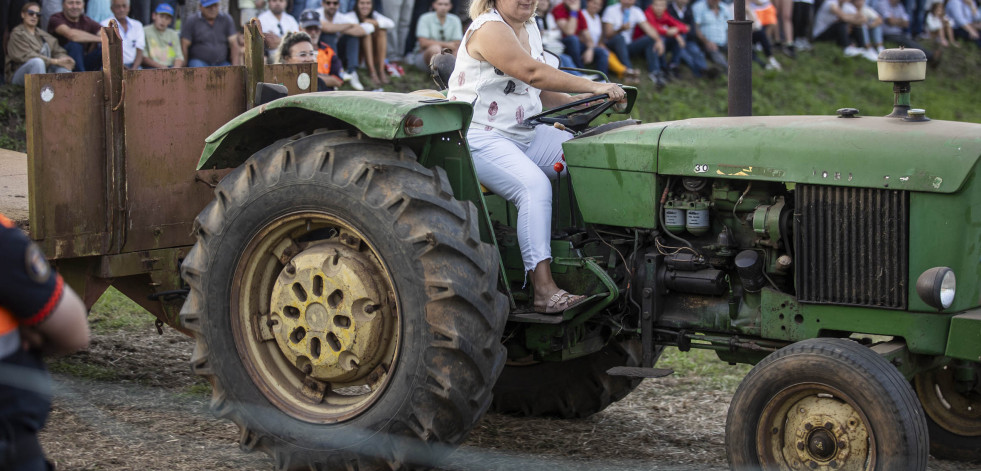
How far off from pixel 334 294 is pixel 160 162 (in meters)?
1.62

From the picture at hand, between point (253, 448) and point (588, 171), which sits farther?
point (588, 171)

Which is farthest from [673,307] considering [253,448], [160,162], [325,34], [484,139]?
[325,34]

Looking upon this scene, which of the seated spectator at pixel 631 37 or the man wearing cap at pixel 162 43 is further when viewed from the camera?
the seated spectator at pixel 631 37

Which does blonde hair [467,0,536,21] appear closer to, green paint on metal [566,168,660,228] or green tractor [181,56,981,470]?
green tractor [181,56,981,470]

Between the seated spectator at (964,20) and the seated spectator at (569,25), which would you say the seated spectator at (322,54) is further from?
the seated spectator at (964,20)

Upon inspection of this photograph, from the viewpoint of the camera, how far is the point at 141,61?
34.0ft

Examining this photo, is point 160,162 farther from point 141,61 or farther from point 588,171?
point 141,61

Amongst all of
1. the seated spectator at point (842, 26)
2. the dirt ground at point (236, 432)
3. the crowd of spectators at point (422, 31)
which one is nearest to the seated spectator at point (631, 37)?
the crowd of spectators at point (422, 31)

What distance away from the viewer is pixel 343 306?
4391 millimetres

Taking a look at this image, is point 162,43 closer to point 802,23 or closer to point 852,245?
point 852,245

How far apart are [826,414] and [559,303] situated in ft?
3.75

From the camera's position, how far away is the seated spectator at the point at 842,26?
18.0 metres

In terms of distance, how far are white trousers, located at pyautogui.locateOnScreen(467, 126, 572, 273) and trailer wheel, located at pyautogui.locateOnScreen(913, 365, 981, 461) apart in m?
1.74

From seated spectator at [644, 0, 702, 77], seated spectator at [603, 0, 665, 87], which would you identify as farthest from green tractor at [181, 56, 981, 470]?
seated spectator at [644, 0, 702, 77]
